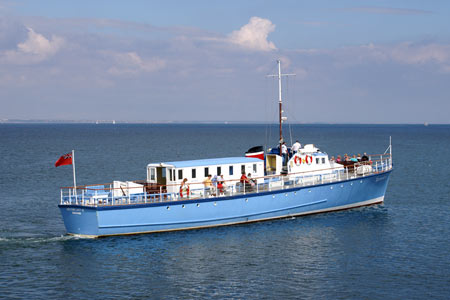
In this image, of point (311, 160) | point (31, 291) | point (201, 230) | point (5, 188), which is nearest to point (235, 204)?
point (201, 230)

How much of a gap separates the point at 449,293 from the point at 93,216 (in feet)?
68.0

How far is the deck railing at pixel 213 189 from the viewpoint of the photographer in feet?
110

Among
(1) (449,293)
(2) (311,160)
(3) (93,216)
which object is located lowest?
(1) (449,293)

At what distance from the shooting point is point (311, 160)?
1638 inches

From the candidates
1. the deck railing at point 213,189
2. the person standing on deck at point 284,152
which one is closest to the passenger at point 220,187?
the deck railing at point 213,189

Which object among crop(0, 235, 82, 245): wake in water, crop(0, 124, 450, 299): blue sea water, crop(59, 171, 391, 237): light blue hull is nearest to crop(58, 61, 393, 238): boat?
crop(59, 171, 391, 237): light blue hull

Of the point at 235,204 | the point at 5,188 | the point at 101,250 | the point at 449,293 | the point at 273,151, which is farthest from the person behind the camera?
the point at 5,188

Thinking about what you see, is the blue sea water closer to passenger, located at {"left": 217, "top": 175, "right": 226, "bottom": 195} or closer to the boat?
the boat

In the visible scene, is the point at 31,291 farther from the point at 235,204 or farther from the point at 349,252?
the point at 349,252

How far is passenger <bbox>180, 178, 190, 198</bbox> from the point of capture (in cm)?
3478

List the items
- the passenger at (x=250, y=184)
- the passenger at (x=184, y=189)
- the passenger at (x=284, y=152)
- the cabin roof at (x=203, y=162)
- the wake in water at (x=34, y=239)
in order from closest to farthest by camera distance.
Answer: the wake in water at (x=34, y=239)
the passenger at (x=184, y=189)
the cabin roof at (x=203, y=162)
the passenger at (x=250, y=184)
the passenger at (x=284, y=152)

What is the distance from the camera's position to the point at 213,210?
3559 cm

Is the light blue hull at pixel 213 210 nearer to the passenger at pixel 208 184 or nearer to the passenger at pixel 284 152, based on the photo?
the passenger at pixel 208 184

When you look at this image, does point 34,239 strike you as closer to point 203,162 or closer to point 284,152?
point 203,162
